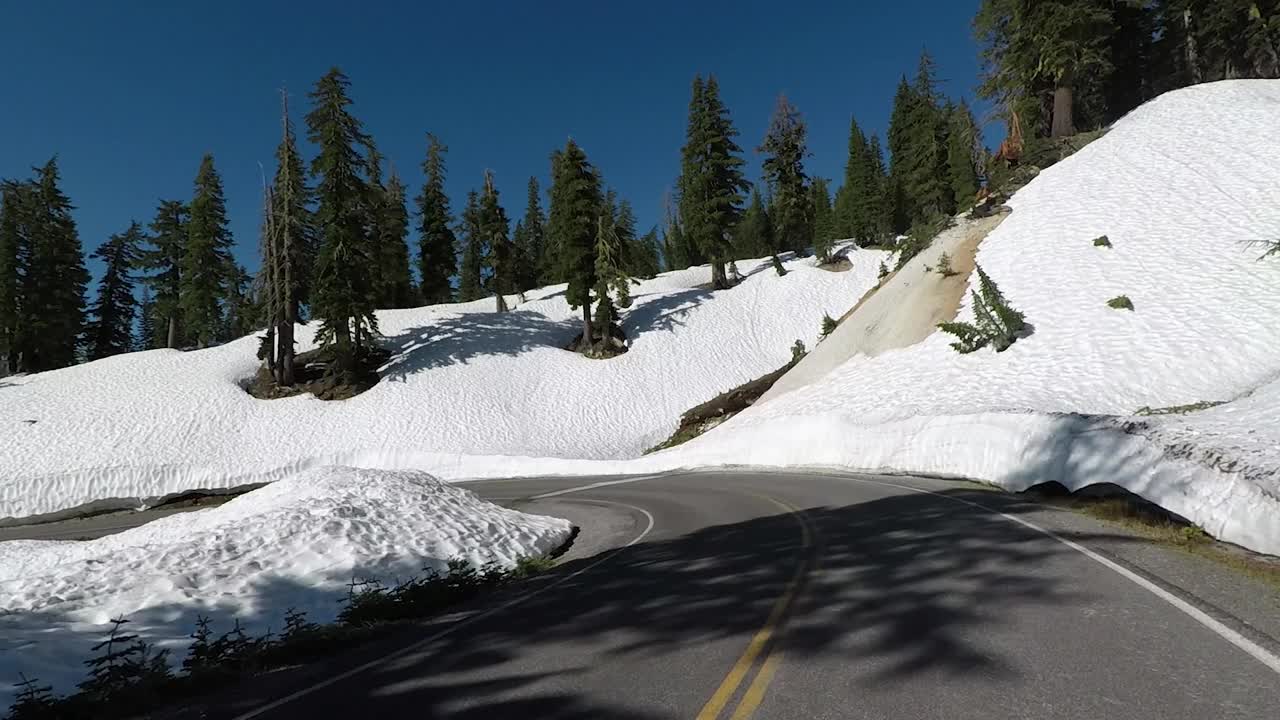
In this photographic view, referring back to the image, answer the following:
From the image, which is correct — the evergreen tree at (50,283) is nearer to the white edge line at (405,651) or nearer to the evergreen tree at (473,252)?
the evergreen tree at (473,252)

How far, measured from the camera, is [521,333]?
131 feet

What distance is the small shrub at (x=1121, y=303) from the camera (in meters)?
20.7

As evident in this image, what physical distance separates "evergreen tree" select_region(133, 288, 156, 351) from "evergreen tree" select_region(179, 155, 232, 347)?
27631 millimetres

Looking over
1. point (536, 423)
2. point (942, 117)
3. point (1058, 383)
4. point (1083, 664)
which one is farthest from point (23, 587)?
point (942, 117)

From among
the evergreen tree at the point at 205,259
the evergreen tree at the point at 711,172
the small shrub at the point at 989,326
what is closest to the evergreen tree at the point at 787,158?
the evergreen tree at the point at 711,172

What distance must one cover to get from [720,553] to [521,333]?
33347mm

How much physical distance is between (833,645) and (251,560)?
308 inches

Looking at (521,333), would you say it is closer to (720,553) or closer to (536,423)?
(536,423)

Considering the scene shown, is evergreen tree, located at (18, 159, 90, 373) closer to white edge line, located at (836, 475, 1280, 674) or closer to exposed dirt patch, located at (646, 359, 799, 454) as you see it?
exposed dirt patch, located at (646, 359, 799, 454)

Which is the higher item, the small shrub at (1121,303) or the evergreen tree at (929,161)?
the evergreen tree at (929,161)

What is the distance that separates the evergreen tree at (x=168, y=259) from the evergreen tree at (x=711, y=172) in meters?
36.8

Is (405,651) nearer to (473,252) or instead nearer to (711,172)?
(711,172)

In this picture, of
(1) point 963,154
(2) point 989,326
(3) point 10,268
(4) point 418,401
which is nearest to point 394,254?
(4) point 418,401

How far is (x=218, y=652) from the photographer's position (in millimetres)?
5746
